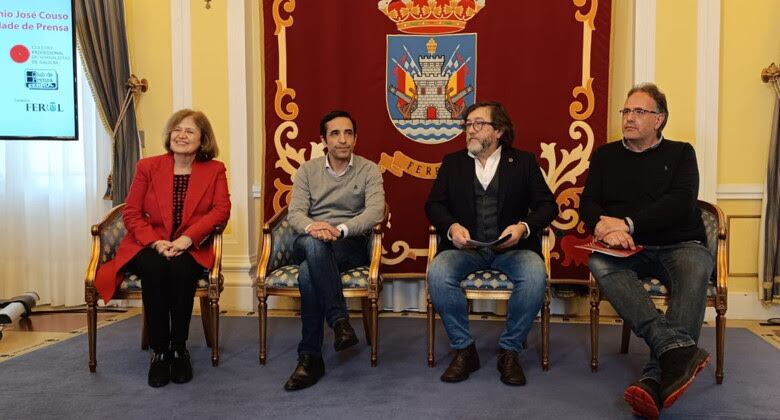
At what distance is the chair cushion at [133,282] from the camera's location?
2.99m

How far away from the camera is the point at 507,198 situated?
10.1 feet

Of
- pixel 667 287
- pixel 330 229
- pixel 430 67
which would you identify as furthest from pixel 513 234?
pixel 430 67

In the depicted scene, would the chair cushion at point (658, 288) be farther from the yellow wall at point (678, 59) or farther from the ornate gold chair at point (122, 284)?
the ornate gold chair at point (122, 284)

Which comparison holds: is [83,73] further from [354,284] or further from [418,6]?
[354,284]

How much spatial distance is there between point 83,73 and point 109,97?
12.7 inches

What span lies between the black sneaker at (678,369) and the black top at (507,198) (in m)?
0.83

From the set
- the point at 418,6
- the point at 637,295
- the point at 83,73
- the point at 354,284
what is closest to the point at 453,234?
the point at 354,284

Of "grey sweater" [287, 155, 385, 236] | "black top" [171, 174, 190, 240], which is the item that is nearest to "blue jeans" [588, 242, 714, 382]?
"grey sweater" [287, 155, 385, 236]

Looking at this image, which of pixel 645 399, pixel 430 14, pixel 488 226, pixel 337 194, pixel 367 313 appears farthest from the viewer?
pixel 430 14

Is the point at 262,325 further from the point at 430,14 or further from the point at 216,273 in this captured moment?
the point at 430,14

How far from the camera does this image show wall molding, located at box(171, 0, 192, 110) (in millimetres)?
4184

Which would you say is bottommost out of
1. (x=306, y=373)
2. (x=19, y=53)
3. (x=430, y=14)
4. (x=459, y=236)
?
(x=306, y=373)

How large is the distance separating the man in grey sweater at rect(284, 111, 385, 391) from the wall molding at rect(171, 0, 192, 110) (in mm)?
1372

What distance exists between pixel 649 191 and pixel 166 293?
82.9 inches
